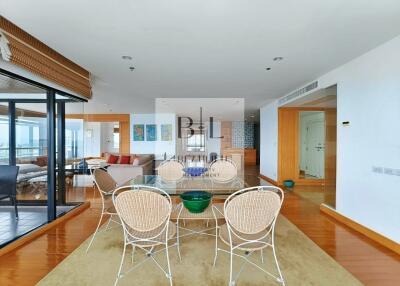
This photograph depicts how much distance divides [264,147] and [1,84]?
634 cm

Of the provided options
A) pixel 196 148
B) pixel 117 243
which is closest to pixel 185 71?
pixel 117 243

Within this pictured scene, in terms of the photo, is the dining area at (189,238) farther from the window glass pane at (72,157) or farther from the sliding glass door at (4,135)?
the sliding glass door at (4,135)

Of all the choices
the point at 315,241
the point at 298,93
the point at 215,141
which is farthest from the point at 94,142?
the point at 315,241

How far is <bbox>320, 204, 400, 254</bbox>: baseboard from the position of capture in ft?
7.74

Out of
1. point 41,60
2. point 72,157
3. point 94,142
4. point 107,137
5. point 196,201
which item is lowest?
point 196,201

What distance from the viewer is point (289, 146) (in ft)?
18.8

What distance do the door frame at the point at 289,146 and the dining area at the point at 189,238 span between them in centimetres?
350

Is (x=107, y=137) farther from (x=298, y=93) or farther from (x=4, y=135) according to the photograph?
(x=298, y=93)

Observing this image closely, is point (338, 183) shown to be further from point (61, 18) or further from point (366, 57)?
point (61, 18)

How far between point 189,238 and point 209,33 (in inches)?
94.4

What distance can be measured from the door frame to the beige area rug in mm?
3388

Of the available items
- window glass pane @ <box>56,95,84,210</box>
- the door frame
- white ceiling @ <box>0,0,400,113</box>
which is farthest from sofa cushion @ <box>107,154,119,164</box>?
the door frame

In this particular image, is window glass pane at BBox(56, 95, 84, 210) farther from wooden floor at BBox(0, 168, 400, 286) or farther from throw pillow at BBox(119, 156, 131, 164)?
throw pillow at BBox(119, 156, 131, 164)

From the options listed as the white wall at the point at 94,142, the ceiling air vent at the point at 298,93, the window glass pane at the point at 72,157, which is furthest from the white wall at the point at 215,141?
the window glass pane at the point at 72,157
